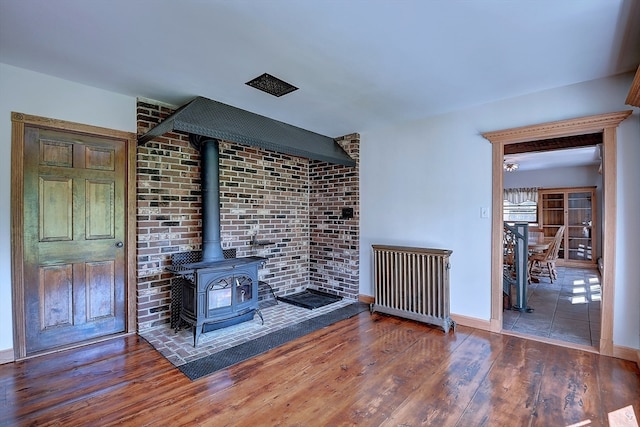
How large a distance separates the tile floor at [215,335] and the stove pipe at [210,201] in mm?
759

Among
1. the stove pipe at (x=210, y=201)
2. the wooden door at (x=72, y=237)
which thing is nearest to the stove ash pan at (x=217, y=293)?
the stove pipe at (x=210, y=201)

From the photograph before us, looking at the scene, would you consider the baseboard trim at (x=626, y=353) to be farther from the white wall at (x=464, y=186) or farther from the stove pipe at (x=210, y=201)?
the stove pipe at (x=210, y=201)

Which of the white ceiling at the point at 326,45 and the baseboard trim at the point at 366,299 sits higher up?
the white ceiling at the point at 326,45

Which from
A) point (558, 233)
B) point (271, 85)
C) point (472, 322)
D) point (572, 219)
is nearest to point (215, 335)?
point (271, 85)

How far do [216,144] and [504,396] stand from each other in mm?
3310

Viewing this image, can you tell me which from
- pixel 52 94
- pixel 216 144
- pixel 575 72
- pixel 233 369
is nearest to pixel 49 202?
pixel 52 94

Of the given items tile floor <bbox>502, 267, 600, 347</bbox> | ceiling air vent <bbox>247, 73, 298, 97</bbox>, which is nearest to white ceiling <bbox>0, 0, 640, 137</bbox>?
ceiling air vent <bbox>247, 73, 298, 97</bbox>

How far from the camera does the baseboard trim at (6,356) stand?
2471mm

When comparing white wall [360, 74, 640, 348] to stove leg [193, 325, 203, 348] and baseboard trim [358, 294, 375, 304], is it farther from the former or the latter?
stove leg [193, 325, 203, 348]

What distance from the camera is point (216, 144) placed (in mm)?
3330

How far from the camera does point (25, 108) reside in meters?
2.57

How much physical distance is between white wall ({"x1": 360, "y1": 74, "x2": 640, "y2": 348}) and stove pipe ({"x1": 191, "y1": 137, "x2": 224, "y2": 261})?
2013 mm

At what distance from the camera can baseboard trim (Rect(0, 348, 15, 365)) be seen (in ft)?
8.11

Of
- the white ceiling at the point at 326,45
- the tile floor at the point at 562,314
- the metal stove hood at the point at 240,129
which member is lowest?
the tile floor at the point at 562,314
